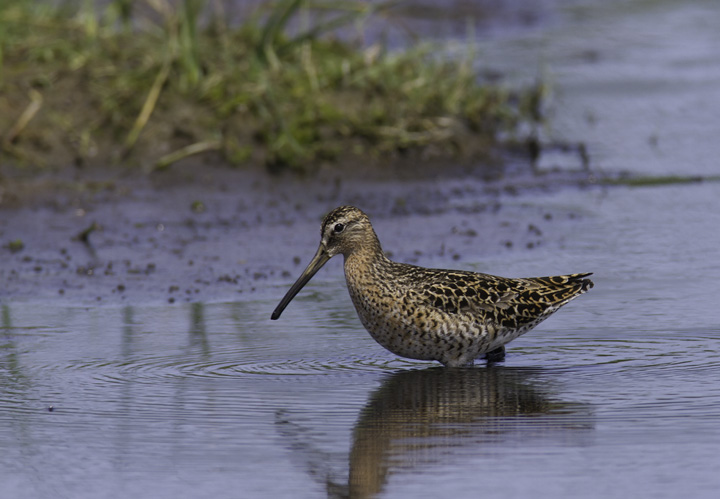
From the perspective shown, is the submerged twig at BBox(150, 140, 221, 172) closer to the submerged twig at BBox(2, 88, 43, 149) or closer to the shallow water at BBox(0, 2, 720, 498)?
the submerged twig at BBox(2, 88, 43, 149)

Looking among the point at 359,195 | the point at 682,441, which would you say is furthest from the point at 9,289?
the point at 682,441

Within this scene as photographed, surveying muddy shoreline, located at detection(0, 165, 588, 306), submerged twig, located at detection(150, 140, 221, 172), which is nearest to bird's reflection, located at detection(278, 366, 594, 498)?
muddy shoreline, located at detection(0, 165, 588, 306)

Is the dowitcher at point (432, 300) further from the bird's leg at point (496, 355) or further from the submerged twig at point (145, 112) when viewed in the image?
the submerged twig at point (145, 112)

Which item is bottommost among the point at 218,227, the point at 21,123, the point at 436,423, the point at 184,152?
the point at 436,423

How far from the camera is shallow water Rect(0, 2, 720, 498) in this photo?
16.5 ft

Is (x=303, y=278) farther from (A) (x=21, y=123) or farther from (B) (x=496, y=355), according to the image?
(A) (x=21, y=123)

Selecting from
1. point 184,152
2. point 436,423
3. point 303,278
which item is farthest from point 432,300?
point 184,152

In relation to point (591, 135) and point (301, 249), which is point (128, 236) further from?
point (591, 135)

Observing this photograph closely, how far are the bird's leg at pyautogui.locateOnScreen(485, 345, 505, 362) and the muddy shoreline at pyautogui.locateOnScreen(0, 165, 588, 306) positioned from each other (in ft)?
6.31

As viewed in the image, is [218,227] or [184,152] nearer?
[218,227]

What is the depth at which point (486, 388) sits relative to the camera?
642cm

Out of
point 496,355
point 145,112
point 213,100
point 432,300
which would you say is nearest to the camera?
point 432,300

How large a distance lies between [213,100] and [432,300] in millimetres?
4915

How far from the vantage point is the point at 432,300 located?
23.0 ft
